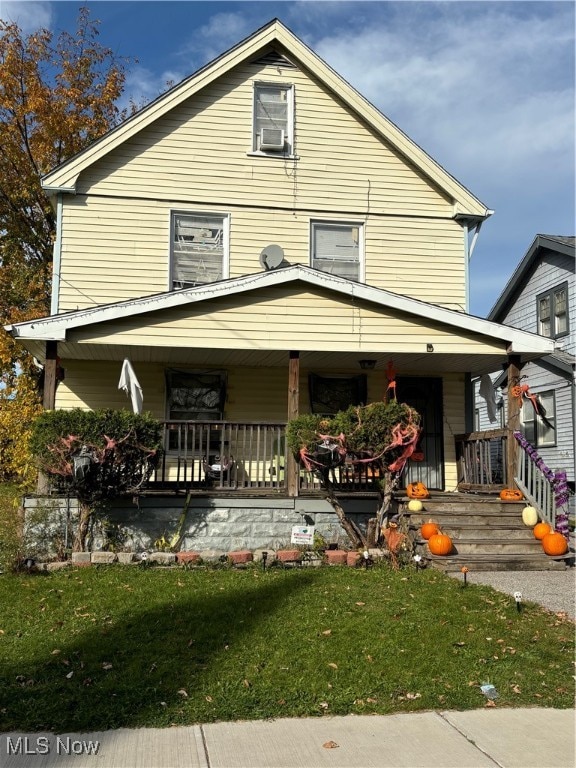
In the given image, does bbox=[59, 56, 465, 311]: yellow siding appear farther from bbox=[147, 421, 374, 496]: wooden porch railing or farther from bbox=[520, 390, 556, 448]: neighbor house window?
bbox=[520, 390, 556, 448]: neighbor house window

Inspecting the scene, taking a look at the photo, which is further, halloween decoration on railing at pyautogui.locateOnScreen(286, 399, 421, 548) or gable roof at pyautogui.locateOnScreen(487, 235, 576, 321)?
gable roof at pyautogui.locateOnScreen(487, 235, 576, 321)

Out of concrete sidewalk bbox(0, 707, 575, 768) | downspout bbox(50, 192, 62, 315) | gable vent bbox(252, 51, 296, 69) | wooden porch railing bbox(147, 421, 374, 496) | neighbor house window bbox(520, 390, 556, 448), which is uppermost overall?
gable vent bbox(252, 51, 296, 69)

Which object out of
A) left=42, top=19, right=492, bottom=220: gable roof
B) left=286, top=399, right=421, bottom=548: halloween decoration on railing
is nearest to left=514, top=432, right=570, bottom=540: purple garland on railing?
left=286, top=399, right=421, bottom=548: halloween decoration on railing

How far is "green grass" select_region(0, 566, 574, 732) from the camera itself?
4.88 meters

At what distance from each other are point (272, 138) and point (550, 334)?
11.1 metres

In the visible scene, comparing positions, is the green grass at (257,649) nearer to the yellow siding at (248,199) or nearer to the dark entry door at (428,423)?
the dark entry door at (428,423)

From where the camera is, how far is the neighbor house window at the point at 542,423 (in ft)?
64.7

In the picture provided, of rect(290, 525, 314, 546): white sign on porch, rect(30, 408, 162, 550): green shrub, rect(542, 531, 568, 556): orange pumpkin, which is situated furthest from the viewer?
rect(290, 525, 314, 546): white sign on porch

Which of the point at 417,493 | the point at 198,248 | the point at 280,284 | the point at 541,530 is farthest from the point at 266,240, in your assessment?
the point at 541,530

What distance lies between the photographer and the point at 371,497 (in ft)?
35.5

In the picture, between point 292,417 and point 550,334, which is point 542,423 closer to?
point 550,334

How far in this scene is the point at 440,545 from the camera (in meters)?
9.37

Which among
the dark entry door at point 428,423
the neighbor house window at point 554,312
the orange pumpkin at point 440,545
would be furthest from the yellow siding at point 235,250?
the neighbor house window at point 554,312

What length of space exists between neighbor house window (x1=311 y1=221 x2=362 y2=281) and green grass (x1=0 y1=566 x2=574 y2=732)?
687 cm
